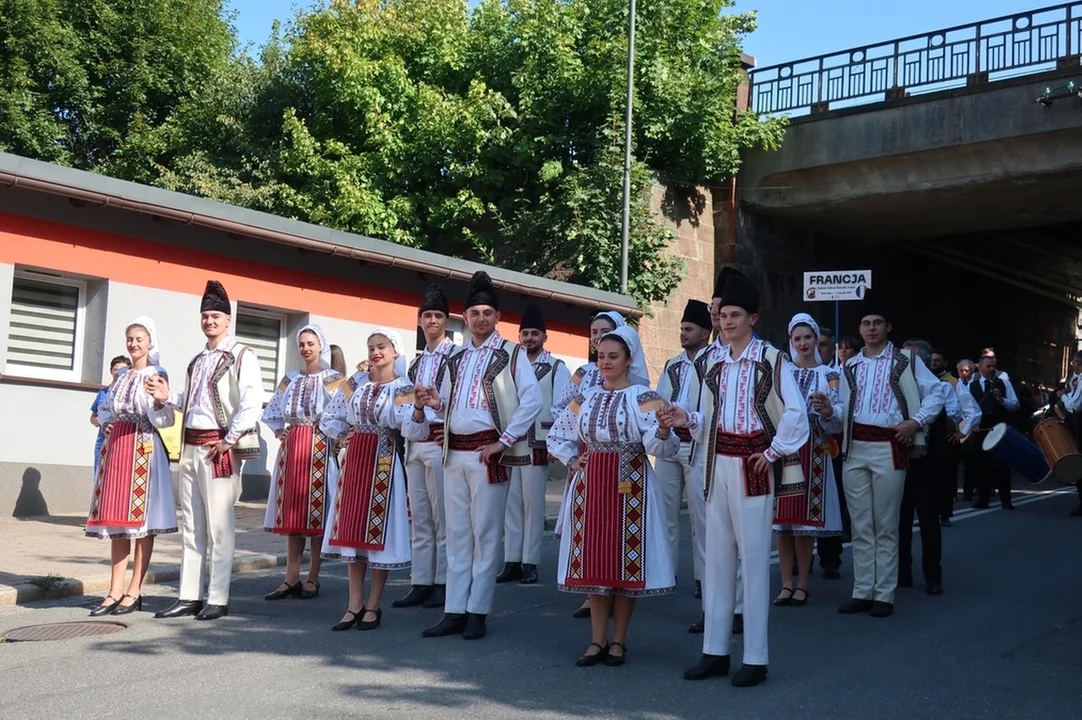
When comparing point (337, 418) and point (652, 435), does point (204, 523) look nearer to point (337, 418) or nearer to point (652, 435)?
point (337, 418)

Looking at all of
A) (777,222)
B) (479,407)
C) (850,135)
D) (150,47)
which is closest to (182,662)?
(479,407)

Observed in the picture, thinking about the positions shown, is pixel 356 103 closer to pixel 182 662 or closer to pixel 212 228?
pixel 212 228

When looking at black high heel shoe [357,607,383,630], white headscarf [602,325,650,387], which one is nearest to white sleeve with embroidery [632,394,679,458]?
white headscarf [602,325,650,387]

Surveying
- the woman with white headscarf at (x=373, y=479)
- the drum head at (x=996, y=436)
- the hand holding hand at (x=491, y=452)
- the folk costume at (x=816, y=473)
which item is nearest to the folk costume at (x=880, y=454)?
the folk costume at (x=816, y=473)

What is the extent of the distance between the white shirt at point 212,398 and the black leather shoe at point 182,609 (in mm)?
1167

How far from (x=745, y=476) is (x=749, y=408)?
37 centimetres

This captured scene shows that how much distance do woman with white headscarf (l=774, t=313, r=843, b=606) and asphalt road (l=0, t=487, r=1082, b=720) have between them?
13.9 inches

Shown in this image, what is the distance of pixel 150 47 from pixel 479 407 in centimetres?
2683

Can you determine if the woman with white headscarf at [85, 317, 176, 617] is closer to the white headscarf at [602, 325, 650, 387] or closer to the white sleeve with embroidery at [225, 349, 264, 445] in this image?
the white sleeve with embroidery at [225, 349, 264, 445]

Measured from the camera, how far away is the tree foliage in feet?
84.4

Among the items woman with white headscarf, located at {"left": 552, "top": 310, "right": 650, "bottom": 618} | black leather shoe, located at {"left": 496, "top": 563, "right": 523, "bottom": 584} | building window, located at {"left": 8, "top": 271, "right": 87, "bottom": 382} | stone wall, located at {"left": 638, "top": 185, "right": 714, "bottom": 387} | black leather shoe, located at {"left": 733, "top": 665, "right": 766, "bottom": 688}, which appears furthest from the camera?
stone wall, located at {"left": 638, "top": 185, "right": 714, "bottom": 387}

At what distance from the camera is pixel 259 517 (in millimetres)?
14539

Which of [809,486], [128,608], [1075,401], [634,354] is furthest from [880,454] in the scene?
[1075,401]

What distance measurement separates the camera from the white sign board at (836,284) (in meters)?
17.4
